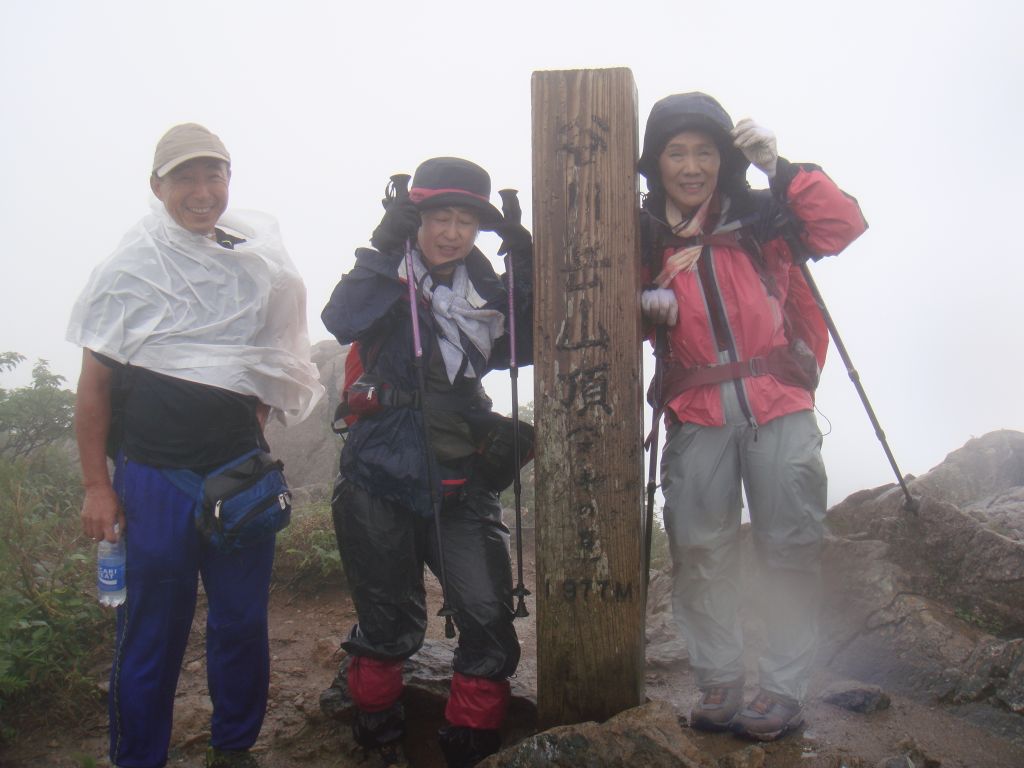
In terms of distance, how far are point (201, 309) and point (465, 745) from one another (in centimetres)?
219

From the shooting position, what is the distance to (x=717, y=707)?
3.49m

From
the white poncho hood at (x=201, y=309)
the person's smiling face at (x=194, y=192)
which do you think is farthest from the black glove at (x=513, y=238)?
the person's smiling face at (x=194, y=192)

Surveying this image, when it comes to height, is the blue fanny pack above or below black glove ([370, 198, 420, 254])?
below

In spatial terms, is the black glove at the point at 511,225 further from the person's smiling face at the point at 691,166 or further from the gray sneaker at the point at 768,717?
the gray sneaker at the point at 768,717

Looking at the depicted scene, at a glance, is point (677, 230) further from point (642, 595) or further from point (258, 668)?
point (258, 668)

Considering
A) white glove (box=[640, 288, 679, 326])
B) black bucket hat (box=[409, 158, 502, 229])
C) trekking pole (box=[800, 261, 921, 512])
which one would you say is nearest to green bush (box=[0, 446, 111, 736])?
black bucket hat (box=[409, 158, 502, 229])

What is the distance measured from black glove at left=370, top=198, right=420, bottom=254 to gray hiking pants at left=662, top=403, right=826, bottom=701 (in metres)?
1.53

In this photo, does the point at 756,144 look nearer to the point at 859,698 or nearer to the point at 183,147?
the point at 183,147

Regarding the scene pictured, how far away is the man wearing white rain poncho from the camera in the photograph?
3193 mm

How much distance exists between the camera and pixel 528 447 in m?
3.60

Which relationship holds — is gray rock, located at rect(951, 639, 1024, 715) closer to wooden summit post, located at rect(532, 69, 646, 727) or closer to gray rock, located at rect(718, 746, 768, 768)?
gray rock, located at rect(718, 746, 768, 768)

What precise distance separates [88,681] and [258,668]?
1714mm

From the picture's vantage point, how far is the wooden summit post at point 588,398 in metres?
3.11

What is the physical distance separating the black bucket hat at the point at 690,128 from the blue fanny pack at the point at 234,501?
2.12 m
